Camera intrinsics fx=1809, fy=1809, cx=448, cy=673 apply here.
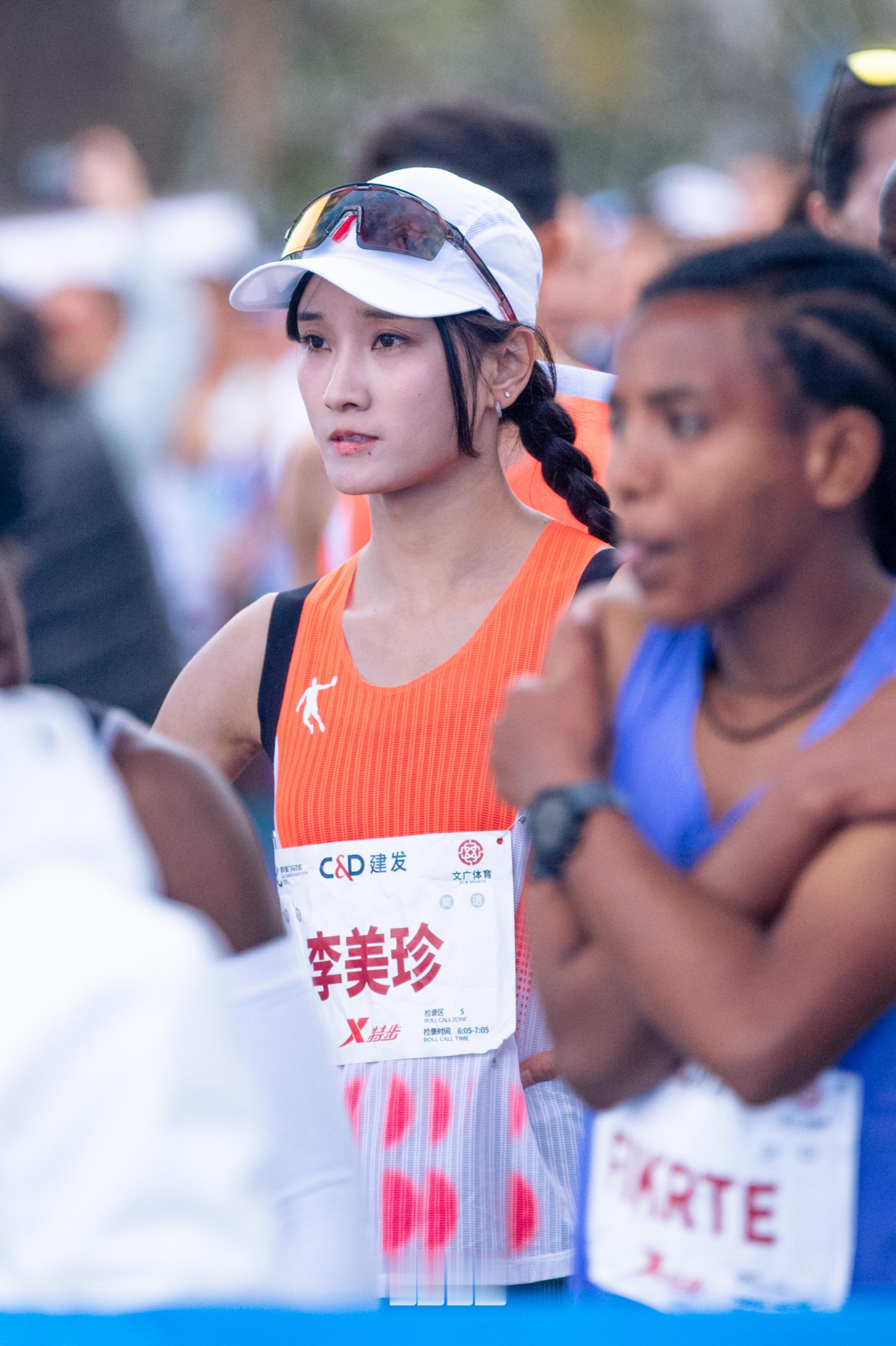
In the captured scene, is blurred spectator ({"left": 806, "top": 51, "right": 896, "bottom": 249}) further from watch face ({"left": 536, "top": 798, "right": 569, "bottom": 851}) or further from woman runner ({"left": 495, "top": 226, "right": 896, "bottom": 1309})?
watch face ({"left": 536, "top": 798, "right": 569, "bottom": 851})

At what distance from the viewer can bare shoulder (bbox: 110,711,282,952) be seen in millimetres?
1829

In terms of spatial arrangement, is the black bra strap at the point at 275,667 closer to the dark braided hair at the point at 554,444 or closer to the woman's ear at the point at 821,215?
the dark braided hair at the point at 554,444

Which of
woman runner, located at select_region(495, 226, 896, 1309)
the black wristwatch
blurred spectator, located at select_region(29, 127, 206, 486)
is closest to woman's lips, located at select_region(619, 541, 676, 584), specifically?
woman runner, located at select_region(495, 226, 896, 1309)

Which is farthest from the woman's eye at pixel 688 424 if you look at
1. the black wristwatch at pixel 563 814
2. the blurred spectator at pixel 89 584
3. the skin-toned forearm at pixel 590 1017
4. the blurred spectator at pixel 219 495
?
the blurred spectator at pixel 219 495

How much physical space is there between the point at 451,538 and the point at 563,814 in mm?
1207

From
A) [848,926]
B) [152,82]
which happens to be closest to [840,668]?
[848,926]

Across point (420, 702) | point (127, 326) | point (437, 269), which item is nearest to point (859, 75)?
point (437, 269)

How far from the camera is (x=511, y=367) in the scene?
2934 mm

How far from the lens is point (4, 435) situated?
6.13ft

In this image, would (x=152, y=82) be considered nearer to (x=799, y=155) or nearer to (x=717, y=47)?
(x=717, y=47)

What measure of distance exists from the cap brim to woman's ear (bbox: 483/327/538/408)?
0.08 metres

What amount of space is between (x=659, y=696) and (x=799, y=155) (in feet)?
16.8

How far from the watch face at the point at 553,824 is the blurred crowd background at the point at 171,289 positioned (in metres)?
0.73

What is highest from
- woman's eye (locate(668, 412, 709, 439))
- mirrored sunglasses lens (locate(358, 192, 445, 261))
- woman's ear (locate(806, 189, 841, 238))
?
woman's ear (locate(806, 189, 841, 238))
